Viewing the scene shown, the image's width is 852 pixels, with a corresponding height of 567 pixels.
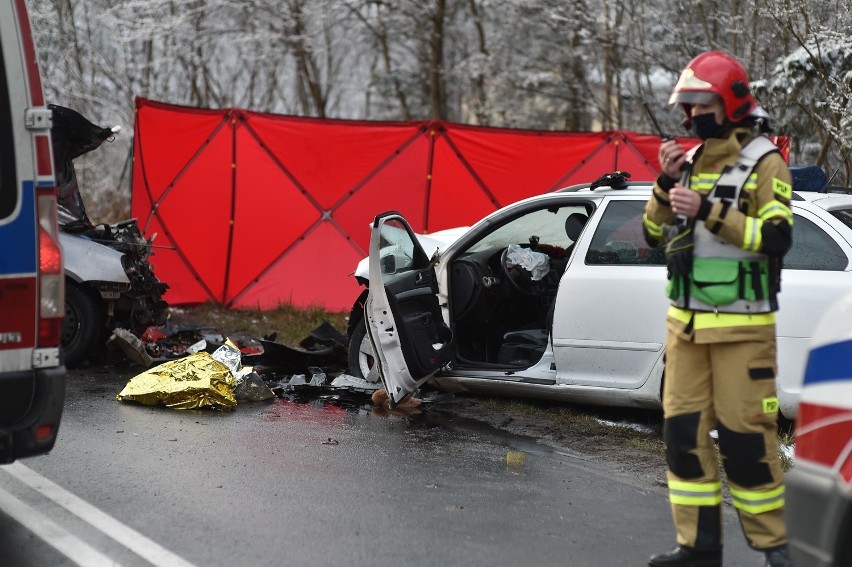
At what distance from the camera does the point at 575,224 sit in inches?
275

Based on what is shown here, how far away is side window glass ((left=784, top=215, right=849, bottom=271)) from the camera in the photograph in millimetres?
5957

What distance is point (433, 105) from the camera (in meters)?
21.5

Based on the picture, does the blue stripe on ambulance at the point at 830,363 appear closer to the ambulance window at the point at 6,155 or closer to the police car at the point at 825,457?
the police car at the point at 825,457

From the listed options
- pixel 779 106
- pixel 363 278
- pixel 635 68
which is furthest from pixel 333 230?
pixel 635 68

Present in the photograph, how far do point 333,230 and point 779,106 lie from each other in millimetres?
5403

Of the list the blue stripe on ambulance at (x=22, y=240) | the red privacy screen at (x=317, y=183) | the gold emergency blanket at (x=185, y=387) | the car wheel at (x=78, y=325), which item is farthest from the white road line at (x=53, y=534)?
the red privacy screen at (x=317, y=183)

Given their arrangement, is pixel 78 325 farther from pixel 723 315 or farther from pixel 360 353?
pixel 723 315

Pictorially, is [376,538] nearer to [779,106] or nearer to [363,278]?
[363,278]

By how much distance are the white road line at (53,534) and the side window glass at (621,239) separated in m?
3.71

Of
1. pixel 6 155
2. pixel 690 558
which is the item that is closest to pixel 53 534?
pixel 6 155

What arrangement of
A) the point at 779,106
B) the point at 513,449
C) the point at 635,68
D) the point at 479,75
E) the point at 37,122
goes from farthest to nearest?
the point at 479,75, the point at 635,68, the point at 779,106, the point at 513,449, the point at 37,122

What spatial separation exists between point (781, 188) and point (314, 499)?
8.51 feet

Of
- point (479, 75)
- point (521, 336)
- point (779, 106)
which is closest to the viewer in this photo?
point (521, 336)

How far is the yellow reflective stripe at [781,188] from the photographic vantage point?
3.92m
